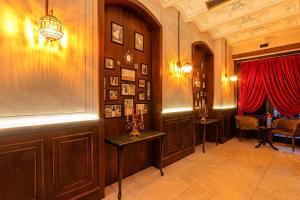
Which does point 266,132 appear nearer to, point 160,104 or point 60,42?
point 160,104

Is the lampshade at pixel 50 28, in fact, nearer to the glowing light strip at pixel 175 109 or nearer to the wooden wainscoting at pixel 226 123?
the glowing light strip at pixel 175 109

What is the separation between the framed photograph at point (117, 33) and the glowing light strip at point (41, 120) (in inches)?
55.1

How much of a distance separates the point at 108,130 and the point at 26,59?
5.09ft

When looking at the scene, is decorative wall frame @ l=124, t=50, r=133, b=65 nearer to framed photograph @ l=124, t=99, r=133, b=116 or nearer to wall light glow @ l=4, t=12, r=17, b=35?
framed photograph @ l=124, t=99, r=133, b=116

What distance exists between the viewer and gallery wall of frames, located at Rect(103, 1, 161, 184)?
9.45ft

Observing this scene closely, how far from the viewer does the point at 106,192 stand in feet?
8.71

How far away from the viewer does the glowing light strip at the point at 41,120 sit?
1.67 meters

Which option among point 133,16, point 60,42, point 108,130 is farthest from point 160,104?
point 60,42

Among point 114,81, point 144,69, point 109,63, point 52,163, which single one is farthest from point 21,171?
point 144,69

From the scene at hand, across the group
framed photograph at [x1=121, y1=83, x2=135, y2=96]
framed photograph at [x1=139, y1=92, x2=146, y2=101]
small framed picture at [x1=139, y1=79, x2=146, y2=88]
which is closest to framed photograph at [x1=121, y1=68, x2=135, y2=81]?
framed photograph at [x1=121, y1=83, x2=135, y2=96]

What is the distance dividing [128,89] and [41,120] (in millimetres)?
1574

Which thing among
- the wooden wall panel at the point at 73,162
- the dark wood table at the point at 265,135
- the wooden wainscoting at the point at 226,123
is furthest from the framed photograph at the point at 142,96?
the dark wood table at the point at 265,135

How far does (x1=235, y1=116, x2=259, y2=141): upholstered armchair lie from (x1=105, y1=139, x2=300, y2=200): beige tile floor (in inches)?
51.4

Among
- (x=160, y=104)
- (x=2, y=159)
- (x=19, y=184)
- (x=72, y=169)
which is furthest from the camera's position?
(x=160, y=104)
